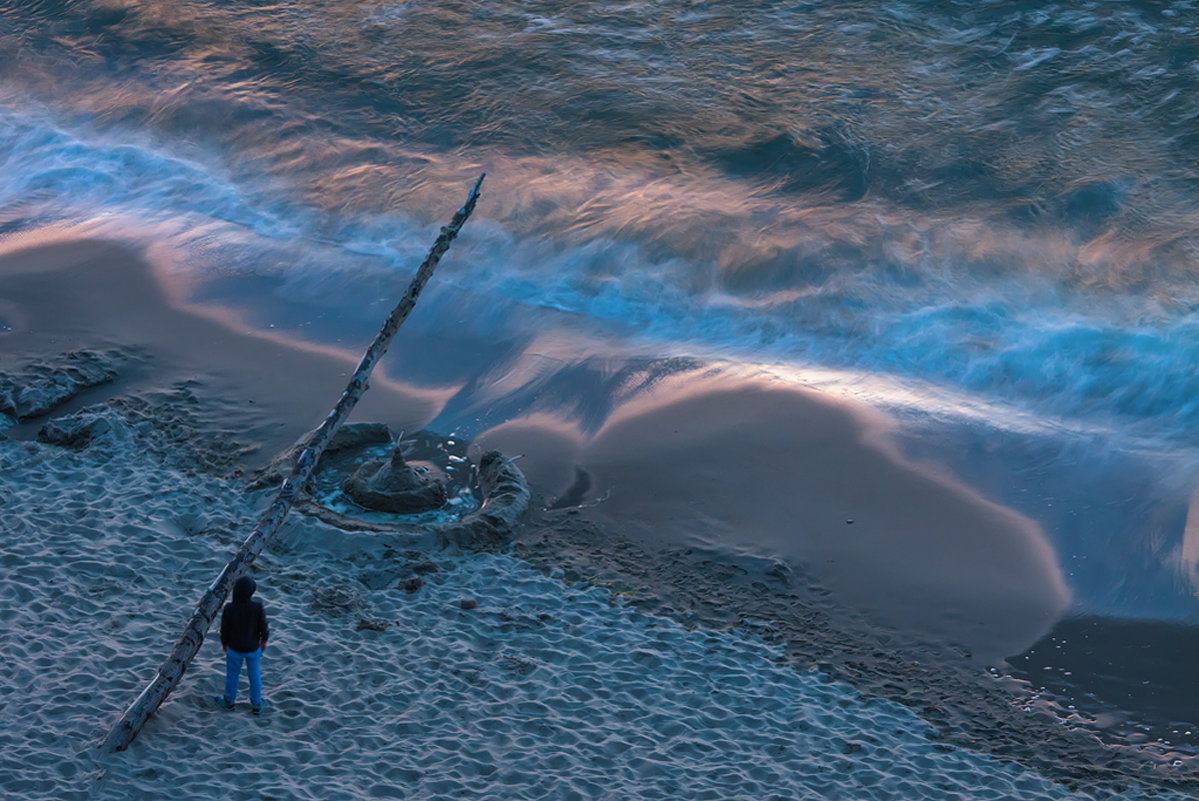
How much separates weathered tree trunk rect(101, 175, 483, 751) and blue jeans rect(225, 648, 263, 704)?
0.25m

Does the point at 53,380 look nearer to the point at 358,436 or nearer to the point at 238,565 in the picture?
the point at 358,436

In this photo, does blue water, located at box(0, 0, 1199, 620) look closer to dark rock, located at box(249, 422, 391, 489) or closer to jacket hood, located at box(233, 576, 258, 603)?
dark rock, located at box(249, 422, 391, 489)

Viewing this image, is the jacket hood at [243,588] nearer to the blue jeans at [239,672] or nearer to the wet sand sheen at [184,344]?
the blue jeans at [239,672]

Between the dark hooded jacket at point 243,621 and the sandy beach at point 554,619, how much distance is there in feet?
1.79

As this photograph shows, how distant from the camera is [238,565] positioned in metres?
8.13

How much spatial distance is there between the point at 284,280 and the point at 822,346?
7390 millimetres

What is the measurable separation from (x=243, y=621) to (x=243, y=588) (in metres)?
0.24

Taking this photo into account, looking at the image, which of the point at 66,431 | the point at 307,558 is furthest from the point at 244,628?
the point at 66,431

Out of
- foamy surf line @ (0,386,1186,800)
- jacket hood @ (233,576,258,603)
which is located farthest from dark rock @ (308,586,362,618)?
jacket hood @ (233,576,258,603)

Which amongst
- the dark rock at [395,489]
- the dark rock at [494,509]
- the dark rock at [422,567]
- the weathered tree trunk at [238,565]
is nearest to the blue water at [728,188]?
the dark rock at [494,509]

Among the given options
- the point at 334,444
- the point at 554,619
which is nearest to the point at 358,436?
the point at 334,444

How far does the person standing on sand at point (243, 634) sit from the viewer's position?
7.93 metres

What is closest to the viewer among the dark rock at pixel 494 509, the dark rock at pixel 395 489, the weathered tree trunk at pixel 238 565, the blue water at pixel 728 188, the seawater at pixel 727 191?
the weathered tree trunk at pixel 238 565

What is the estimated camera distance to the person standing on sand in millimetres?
7930
